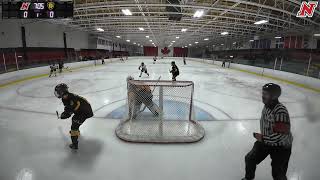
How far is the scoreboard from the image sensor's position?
33.9 feet

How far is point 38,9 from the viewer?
405 inches

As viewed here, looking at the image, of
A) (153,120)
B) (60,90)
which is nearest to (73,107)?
(60,90)

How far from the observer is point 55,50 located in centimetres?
2316

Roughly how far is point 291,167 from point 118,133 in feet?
10.4

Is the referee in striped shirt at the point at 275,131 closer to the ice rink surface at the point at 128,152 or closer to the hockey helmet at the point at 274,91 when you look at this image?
the hockey helmet at the point at 274,91

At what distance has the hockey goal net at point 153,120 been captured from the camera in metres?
4.02

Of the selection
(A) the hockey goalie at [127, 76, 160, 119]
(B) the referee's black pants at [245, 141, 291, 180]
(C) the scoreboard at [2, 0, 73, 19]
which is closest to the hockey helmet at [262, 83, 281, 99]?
(B) the referee's black pants at [245, 141, 291, 180]

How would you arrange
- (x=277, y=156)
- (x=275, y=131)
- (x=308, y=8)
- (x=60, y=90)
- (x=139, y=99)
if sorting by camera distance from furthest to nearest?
(x=308, y=8), (x=139, y=99), (x=60, y=90), (x=277, y=156), (x=275, y=131)

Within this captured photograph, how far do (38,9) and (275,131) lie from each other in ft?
39.6

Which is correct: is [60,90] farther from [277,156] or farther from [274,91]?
[277,156]

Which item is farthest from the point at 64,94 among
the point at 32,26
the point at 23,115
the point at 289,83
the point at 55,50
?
the point at 55,50

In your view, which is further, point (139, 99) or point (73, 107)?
point (139, 99)

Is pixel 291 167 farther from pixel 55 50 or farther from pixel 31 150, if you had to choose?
pixel 55 50

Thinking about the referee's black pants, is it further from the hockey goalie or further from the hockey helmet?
the hockey goalie
